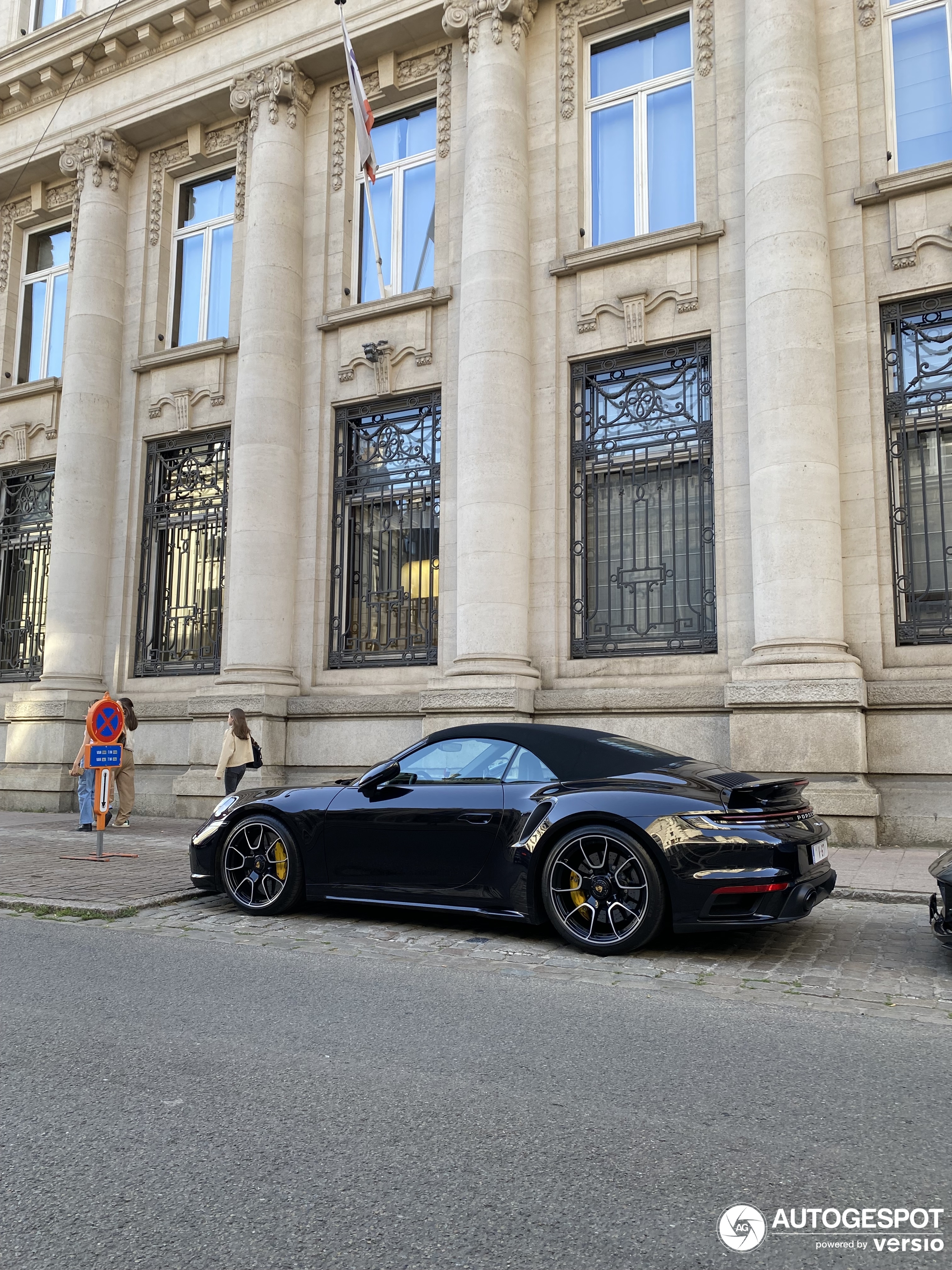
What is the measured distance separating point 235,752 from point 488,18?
1113cm

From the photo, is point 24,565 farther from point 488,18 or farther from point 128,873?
point 488,18

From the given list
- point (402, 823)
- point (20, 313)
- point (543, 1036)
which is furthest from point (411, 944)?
point (20, 313)

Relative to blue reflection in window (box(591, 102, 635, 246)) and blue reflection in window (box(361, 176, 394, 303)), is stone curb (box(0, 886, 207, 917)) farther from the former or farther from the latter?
blue reflection in window (box(361, 176, 394, 303))

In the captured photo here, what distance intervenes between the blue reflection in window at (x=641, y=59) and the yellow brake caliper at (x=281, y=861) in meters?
12.6

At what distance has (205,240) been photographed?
18219 millimetres

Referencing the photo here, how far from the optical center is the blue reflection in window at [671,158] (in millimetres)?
13969

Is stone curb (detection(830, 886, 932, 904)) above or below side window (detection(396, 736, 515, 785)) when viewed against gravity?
below

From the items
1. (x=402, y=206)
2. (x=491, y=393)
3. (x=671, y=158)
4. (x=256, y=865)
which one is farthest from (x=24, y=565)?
(x=256, y=865)

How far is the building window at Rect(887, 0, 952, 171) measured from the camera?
12461 mm

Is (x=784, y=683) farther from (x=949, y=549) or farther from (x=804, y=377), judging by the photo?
(x=804, y=377)

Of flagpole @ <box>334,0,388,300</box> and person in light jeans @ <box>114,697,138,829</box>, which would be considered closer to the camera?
person in light jeans @ <box>114,697,138,829</box>

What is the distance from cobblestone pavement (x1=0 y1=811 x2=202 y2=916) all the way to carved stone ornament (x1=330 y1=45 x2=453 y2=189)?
35.7 ft

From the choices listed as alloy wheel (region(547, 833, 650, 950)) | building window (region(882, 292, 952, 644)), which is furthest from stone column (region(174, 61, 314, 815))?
alloy wheel (region(547, 833, 650, 950))

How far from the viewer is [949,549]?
11.5 metres
